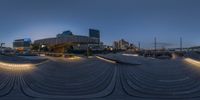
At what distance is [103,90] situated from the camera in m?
26.1

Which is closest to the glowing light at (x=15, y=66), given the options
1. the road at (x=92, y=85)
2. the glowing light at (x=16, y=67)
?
the glowing light at (x=16, y=67)

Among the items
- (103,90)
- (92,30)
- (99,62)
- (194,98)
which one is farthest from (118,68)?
(92,30)

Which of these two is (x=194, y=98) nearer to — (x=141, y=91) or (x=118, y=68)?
(x=141, y=91)

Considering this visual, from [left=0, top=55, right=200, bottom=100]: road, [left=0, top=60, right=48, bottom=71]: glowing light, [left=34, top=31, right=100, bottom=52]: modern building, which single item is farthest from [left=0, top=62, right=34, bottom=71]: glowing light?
[left=34, top=31, right=100, bottom=52]: modern building

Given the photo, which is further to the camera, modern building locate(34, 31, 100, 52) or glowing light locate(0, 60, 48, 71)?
modern building locate(34, 31, 100, 52)

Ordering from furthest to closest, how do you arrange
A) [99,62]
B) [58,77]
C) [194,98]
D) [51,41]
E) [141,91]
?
[51,41] < [99,62] < [58,77] < [141,91] < [194,98]

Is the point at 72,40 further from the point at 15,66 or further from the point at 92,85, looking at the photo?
the point at 92,85

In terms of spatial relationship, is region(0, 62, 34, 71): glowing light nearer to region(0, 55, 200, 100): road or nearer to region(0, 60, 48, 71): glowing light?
region(0, 60, 48, 71): glowing light

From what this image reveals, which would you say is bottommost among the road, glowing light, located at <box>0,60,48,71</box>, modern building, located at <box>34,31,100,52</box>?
the road

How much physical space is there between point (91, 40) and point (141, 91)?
79743mm

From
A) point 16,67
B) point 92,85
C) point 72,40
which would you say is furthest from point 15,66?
point 72,40

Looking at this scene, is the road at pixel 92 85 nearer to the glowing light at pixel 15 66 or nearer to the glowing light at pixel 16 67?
the glowing light at pixel 16 67

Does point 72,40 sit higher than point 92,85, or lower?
higher

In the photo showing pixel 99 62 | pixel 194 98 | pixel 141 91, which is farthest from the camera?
pixel 99 62
